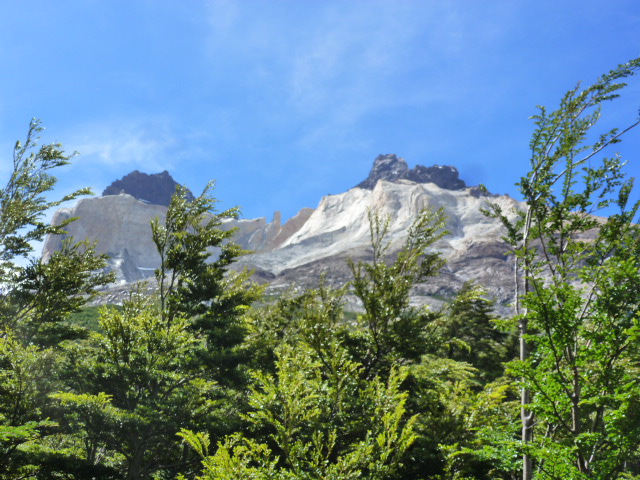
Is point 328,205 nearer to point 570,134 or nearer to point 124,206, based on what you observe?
point 124,206

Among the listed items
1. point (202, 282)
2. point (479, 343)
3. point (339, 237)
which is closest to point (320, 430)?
Result: point (202, 282)

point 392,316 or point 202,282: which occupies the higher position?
point 202,282

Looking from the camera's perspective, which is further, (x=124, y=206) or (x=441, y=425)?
(x=124, y=206)

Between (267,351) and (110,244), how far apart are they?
168 m

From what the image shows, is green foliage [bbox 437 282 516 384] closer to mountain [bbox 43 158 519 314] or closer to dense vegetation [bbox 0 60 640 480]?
dense vegetation [bbox 0 60 640 480]

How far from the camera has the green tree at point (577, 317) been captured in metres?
4.54

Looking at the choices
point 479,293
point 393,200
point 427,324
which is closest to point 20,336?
point 427,324

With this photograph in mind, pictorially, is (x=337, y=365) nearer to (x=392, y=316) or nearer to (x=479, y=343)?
(x=392, y=316)

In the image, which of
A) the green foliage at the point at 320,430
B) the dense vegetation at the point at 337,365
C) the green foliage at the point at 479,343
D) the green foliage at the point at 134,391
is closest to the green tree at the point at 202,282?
the dense vegetation at the point at 337,365

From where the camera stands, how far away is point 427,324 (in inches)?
395

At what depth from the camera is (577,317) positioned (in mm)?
5223

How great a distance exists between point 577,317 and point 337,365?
404 cm

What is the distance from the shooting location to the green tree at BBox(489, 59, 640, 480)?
14.9 ft

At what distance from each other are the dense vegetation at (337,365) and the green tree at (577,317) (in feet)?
0.10
